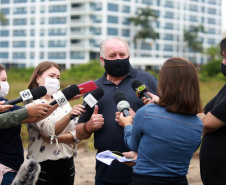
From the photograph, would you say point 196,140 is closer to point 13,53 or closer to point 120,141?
point 120,141

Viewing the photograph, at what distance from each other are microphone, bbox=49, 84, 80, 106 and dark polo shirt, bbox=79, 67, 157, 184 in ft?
1.43

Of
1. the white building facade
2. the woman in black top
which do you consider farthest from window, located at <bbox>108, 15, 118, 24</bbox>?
the woman in black top

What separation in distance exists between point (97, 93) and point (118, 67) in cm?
36

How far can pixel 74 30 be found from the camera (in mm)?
65312

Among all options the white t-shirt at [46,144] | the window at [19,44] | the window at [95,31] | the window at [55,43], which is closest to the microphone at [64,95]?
the white t-shirt at [46,144]

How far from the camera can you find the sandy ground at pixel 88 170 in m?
6.73

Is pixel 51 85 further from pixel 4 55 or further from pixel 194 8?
pixel 194 8

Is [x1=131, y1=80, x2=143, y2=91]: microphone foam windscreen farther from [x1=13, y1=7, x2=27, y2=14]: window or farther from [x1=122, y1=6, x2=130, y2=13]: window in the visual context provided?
[x1=13, y1=7, x2=27, y2=14]: window

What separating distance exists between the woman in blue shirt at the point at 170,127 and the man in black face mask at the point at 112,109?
2.44 ft

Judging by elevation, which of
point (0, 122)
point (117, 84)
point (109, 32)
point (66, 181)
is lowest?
point (66, 181)

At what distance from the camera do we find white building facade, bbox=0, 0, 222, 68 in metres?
63.6

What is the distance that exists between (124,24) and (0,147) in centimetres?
6394

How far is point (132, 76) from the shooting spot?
3711 millimetres

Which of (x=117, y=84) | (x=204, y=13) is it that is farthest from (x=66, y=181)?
(x=204, y=13)
